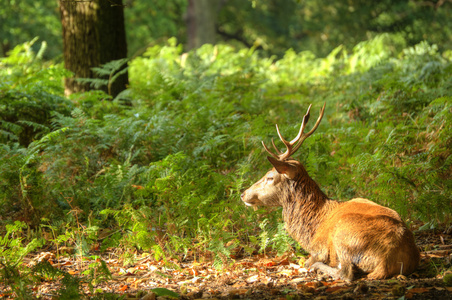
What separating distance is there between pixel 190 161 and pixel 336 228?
8.86ft

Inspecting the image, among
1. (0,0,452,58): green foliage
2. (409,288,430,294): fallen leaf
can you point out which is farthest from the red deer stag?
(0,0,452,58): green foliage

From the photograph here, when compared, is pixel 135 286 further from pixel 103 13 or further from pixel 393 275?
pixel 103 13

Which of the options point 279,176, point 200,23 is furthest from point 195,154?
point 200,23

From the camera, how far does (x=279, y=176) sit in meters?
4.83

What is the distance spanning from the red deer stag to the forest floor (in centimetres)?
13

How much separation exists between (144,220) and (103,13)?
5.14m

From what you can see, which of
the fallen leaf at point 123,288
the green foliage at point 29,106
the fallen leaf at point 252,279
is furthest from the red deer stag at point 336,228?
the green foliage at point 29,106

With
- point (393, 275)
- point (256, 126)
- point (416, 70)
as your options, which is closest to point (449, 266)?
point (393, 275)

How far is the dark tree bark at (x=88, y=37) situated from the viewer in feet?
29.2

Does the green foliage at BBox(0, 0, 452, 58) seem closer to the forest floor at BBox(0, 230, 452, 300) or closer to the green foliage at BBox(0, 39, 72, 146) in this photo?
the green foliage at BBox(0, 39, 72, 146)

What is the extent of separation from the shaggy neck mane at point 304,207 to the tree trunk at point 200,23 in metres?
21.2

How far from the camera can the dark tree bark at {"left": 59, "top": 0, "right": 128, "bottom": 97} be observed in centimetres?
891

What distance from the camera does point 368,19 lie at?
25.1 meters

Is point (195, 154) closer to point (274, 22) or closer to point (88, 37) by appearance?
point (88, 37)
